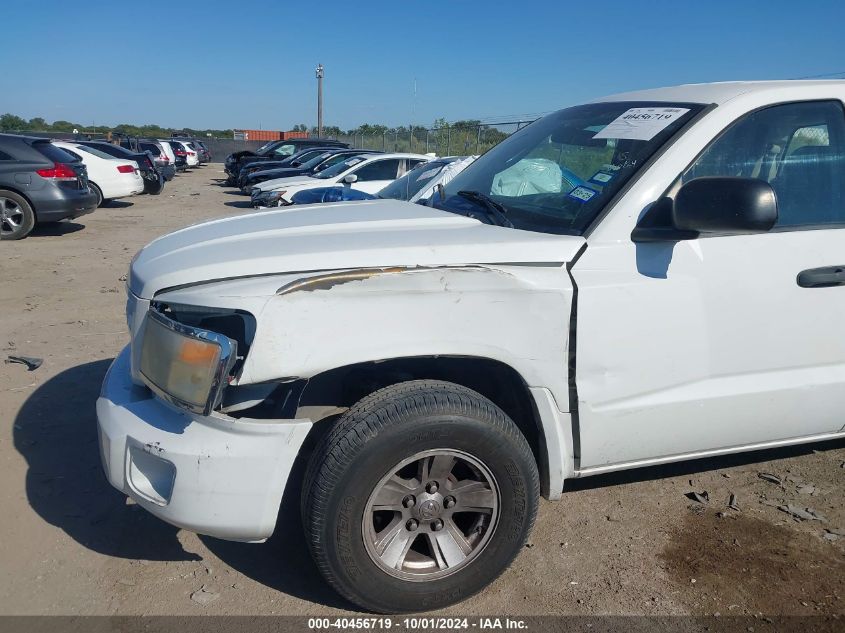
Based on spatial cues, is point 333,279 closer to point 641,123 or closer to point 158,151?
point 641,123

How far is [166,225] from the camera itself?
14.2 meters

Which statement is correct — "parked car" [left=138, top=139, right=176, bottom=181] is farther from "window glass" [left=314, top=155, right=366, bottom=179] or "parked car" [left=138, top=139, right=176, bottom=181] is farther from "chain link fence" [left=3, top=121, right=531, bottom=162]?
"window glass" [left=314, top=155, right=366, bottom=179]

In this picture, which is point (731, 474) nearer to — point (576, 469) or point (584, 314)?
point (576, 469)

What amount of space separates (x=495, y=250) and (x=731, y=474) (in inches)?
82.7

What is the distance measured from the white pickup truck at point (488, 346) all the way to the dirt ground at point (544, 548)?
0.44 meters

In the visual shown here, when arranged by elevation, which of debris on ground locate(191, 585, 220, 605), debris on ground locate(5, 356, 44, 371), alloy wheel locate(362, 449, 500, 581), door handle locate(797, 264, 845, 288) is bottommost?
debris on ground locate(191, 585, 220, 605)

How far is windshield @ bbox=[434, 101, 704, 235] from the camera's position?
9.54 ft

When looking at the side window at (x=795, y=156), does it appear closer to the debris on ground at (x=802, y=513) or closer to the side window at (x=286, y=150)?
the debris on ground at (x=802, y=513)

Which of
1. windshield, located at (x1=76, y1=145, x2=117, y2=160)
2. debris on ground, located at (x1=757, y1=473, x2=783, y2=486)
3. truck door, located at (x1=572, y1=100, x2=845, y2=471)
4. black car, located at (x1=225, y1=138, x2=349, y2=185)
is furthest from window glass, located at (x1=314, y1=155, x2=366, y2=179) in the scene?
truck door, located at (x1=572, y1=100, x2=845, y2=471)

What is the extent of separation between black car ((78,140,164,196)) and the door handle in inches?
699

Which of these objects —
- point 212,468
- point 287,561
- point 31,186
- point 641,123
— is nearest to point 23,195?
point 31,186

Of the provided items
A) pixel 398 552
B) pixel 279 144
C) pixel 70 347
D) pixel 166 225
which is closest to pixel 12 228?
pixel 166 225

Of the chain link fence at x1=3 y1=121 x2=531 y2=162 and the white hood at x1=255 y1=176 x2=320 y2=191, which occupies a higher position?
the chain link fence at x1=3 y1=121 x2=531 y2=162

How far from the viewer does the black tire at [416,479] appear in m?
2.41
